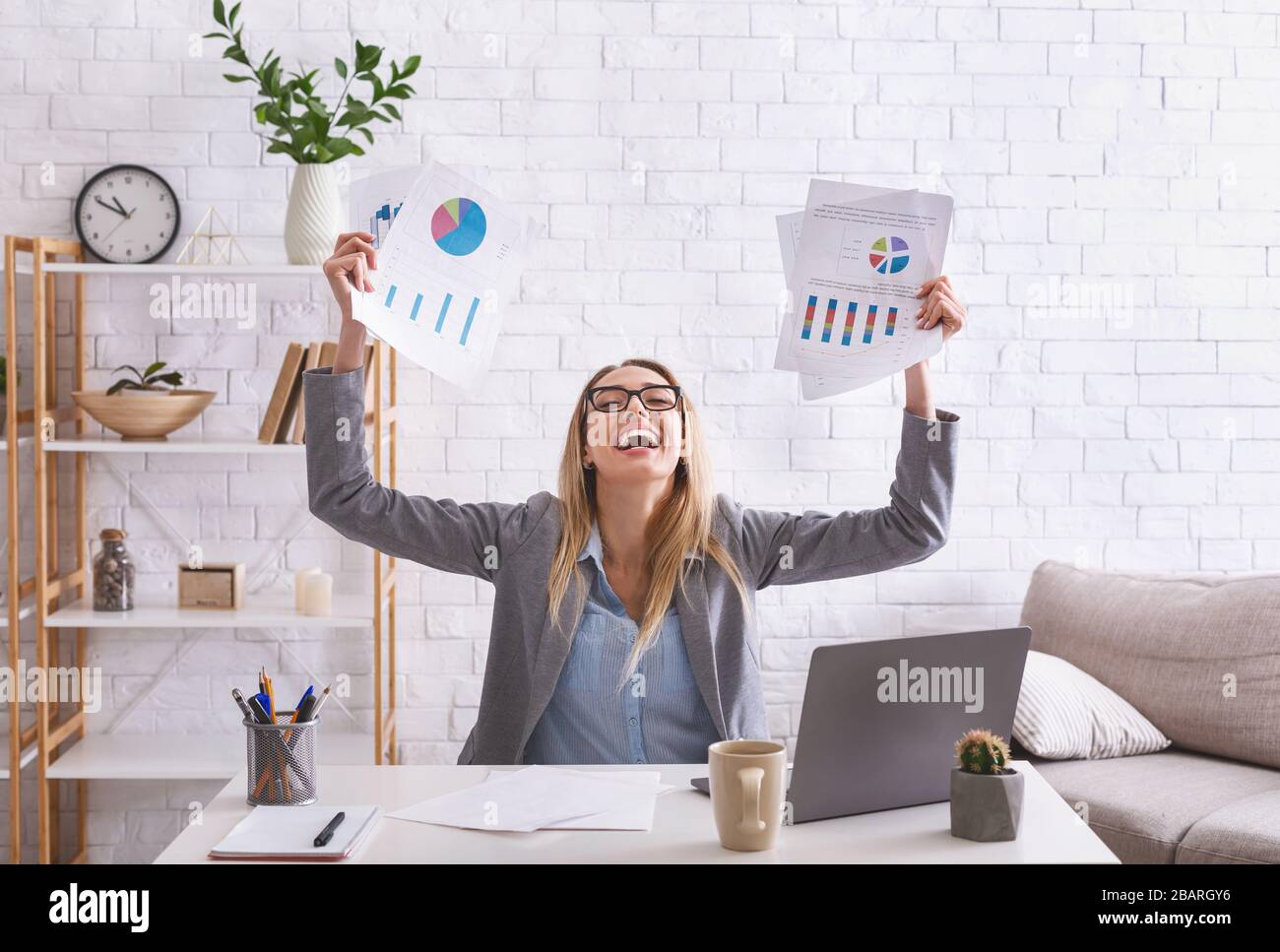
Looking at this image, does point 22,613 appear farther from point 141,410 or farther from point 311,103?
point 311,103

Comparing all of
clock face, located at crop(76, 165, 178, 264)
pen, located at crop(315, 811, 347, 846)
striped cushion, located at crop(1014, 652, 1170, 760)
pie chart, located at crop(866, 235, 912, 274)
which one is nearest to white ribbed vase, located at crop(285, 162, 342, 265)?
clock face, located at crop(76, 165, 178, 264)

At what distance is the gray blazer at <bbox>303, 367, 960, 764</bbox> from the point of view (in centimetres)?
188

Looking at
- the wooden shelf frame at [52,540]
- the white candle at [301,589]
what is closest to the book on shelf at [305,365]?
the white candle at [301,589]

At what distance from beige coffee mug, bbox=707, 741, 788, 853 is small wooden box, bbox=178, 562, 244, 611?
1.93 meters

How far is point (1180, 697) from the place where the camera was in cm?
279

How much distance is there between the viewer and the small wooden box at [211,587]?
116 inches

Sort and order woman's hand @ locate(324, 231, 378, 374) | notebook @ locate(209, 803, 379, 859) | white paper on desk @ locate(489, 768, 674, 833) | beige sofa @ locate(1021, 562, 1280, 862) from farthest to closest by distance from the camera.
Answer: beige sofa @ locate(1021, 562, 1280, 862) < woman's hand @ locate(324, 231, 378, 374) < white paper on desk @ locate(489, 768, 674, 833) < notebook @ locate(209, 803, 379, 859)

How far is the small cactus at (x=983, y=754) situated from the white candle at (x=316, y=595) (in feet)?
6.05

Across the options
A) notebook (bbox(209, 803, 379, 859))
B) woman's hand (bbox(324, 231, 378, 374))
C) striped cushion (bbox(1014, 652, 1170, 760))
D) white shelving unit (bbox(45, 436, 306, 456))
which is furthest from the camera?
white shelving unit (bbox(45, 436, 306, 456))

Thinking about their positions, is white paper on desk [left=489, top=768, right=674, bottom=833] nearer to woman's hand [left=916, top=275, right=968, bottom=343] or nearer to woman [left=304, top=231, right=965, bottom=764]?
woman [left=304, top=231, right=965, bottom=764]

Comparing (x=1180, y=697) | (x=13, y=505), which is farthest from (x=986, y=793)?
(x=13, y=505)

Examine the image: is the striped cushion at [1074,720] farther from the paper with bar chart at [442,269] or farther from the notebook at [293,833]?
the notebook at [293,833]
